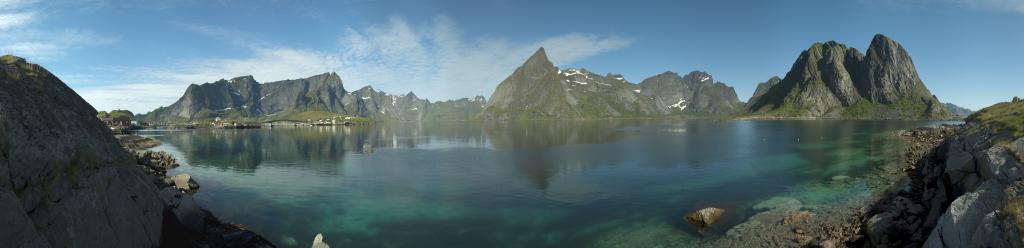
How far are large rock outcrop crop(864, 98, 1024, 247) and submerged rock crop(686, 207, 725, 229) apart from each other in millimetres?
11126

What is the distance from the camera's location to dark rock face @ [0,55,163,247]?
18984 millimetres

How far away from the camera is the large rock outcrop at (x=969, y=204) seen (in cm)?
1878

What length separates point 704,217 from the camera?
40031mm

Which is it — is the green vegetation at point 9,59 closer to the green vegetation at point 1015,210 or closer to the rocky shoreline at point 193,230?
the rocky shoreline at point 193,230

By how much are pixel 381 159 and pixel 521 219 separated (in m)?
64.5

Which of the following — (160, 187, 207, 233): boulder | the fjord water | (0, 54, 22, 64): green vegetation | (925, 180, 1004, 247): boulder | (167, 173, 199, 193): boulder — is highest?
(0, 54, 22, 64): green vegetation

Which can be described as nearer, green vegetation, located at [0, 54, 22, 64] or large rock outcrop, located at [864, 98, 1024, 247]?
large rock outcrop, located at [864, 98, 1024, 247]

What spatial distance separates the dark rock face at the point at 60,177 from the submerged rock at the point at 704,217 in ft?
133

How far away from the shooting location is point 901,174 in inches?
2404

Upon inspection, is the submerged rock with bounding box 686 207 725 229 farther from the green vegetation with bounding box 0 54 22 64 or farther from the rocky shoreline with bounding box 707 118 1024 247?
the green vegetation with bounding box 0 54 22 64

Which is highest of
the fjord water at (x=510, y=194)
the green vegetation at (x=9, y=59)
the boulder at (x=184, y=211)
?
the green vegetation at (x=9, y=59)

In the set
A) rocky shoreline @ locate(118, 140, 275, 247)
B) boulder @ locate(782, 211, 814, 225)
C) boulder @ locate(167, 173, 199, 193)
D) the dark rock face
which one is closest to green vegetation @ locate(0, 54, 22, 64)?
the dark rock face

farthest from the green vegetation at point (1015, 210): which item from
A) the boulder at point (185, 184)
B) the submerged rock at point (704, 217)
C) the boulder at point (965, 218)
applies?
the boulder at point (185, 184)

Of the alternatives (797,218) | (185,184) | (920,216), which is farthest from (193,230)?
(920,216)
